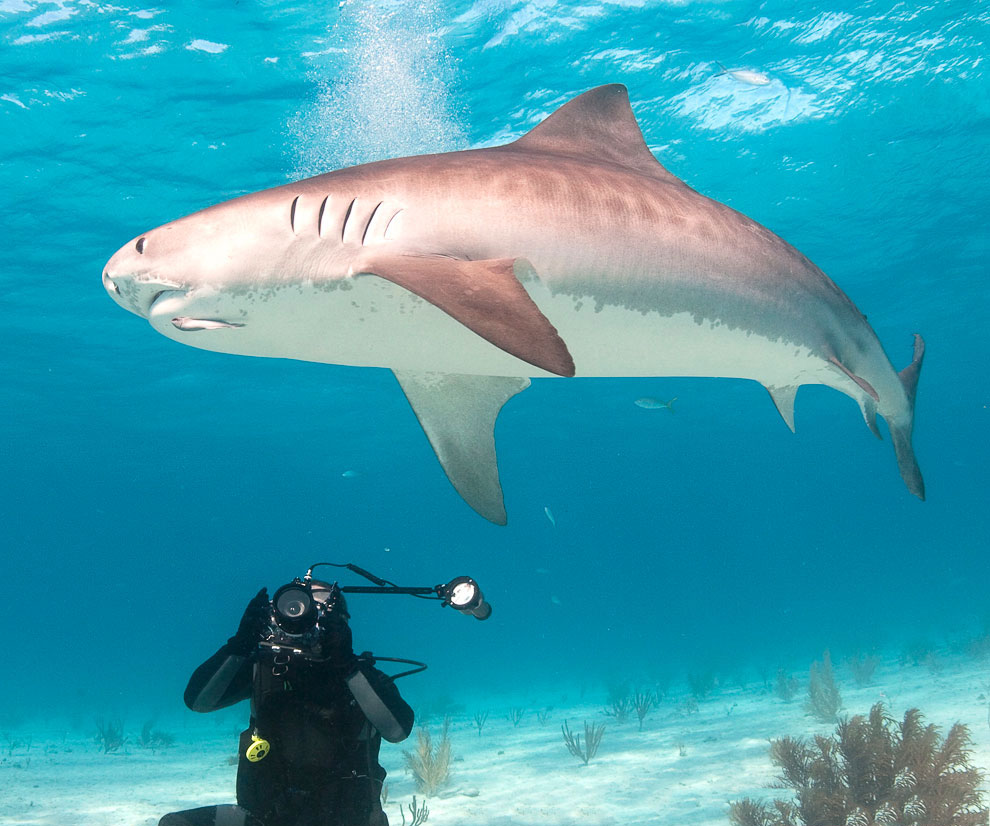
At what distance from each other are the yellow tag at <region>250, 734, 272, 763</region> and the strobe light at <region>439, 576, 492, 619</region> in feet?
3.37

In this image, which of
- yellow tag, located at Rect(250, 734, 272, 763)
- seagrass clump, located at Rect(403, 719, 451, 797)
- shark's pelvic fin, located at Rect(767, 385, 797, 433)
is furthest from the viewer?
seagrass clump, located at Rect(403, 719, 451, 797)

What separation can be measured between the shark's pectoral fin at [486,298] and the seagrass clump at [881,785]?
569 centimetres

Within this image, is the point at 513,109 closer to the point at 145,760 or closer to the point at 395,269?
the point at 395,269

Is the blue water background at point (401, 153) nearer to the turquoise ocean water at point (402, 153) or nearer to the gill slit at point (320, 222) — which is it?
the turquoise ocean water at point (402, 153)

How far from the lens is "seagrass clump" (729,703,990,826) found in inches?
219

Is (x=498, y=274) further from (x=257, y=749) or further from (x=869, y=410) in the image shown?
(x=869, y=410)

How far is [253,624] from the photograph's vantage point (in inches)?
125

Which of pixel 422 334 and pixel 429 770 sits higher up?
pixel 422 334

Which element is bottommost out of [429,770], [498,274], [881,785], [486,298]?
[881,785]

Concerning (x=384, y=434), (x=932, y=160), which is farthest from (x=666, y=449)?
(x=932, y=160)

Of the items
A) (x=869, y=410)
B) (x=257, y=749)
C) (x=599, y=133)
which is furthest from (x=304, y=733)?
(x=869, y=410)

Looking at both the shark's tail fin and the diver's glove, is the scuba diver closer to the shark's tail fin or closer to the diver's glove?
the diver's glove

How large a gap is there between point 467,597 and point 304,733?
0.96m

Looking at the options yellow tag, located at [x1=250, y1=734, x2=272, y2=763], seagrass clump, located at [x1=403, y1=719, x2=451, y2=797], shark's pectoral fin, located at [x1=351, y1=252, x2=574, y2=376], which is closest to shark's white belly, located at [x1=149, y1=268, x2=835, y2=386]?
shark's pectoral fin, located at [x1=351, y1=252, x2=574, y2=376]
